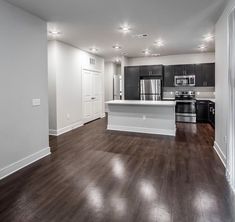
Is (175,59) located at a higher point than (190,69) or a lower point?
higher

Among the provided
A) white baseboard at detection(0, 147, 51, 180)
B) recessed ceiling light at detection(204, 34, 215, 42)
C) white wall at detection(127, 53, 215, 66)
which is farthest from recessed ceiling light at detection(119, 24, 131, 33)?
white wall at detection(127, 53, 215, 66)

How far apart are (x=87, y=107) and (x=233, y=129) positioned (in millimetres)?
5455

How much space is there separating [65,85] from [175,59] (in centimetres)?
475

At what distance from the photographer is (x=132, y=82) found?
8250mm

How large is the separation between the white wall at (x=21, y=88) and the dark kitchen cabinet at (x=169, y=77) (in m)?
5.35

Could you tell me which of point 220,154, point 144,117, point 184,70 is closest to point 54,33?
point 144,117

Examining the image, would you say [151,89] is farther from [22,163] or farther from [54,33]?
[22,163]

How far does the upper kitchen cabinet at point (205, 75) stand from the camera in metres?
7.36

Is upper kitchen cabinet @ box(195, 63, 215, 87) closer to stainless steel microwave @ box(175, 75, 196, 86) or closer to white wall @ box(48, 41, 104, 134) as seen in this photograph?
stainless steel microwave @ box(175, 75, 196, 86)

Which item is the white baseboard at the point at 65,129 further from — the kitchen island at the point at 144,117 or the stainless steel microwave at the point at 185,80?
the stainless steel microwave at the point at 185,80

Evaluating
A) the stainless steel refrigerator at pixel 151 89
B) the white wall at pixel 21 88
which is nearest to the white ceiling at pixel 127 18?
the white wall at pixel 21 88

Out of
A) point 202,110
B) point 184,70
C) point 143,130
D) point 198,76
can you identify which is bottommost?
point 143,130

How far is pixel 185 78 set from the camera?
7625mm

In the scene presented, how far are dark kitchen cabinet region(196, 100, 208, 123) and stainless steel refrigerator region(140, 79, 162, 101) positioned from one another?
1.50 metres
